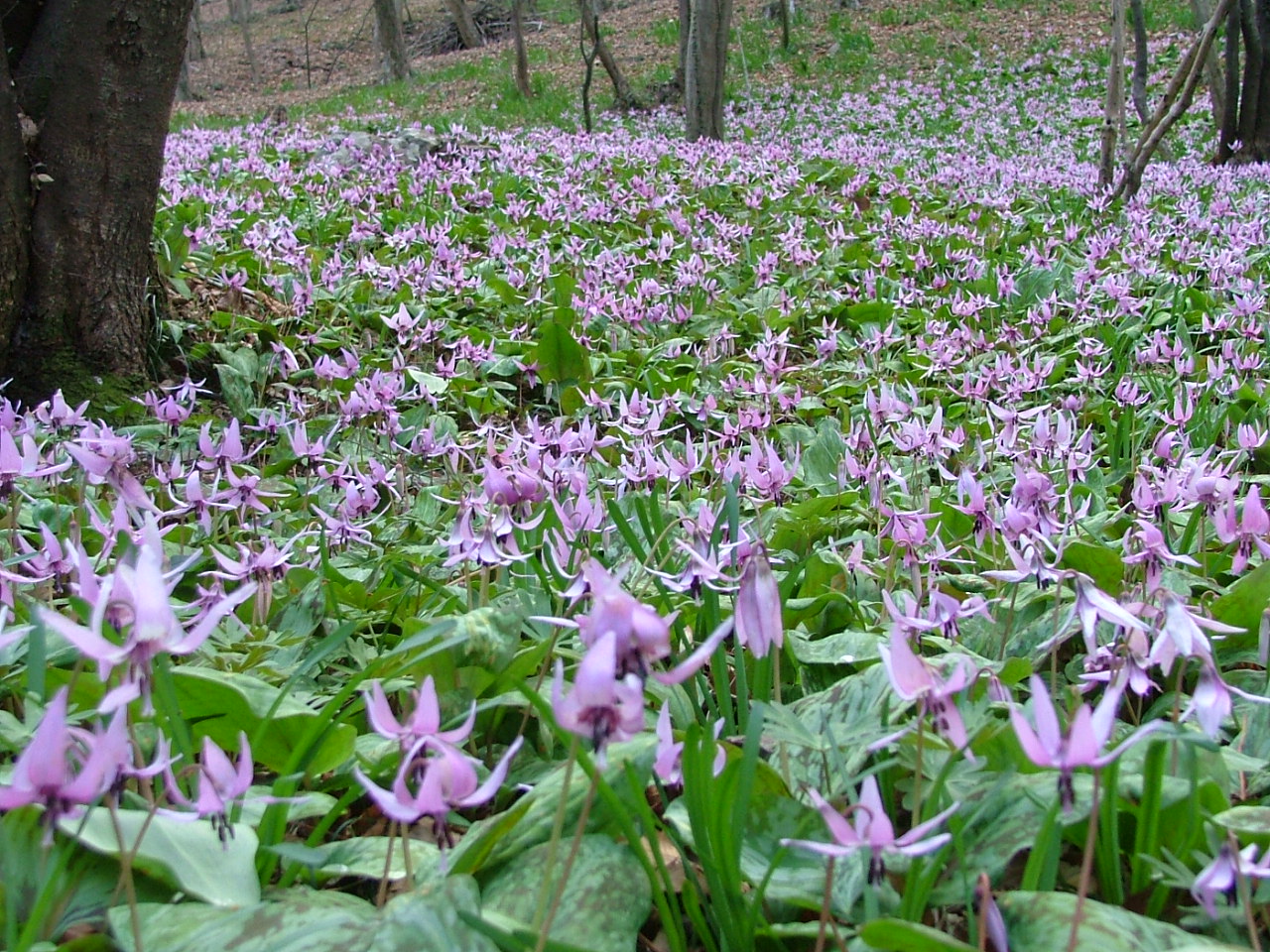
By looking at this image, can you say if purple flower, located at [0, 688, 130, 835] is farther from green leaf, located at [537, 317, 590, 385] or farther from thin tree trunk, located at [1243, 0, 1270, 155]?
thin tree trunk, located at [1243, 0, 1270, 155]

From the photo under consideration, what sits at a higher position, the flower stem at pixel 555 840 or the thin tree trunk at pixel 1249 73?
the thin tree trunk at pixel 1249 73

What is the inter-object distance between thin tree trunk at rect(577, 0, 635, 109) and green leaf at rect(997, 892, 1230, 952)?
38.7 feet

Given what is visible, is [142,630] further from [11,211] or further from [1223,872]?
[11,211]

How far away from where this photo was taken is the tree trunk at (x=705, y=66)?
1158 centimetres

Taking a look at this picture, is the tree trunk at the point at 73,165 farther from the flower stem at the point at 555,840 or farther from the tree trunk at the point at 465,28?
the tree trunk at the point at 465,28

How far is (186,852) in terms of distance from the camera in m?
1.01

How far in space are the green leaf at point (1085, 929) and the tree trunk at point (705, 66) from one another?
11.9 meters

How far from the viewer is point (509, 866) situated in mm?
1063

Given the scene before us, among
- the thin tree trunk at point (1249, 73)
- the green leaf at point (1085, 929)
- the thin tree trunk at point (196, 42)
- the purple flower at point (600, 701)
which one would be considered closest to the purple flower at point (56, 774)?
the purple flower at point (600, 701)

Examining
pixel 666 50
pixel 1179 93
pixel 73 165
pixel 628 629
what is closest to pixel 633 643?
pixel 628 629

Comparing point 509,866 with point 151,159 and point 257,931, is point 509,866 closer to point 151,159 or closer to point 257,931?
point 257,931

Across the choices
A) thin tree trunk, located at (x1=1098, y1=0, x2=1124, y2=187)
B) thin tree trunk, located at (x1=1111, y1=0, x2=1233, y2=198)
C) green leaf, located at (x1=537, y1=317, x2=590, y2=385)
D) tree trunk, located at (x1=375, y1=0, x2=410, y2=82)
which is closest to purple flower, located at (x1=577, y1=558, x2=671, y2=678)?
green leaf, located at (x1=537, y1=317, x2=590, y2=385)

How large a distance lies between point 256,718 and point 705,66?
11748 millimetres

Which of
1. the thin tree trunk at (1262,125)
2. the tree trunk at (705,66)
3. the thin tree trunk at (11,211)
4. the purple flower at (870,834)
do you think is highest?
the tree trunk at (705,66)
